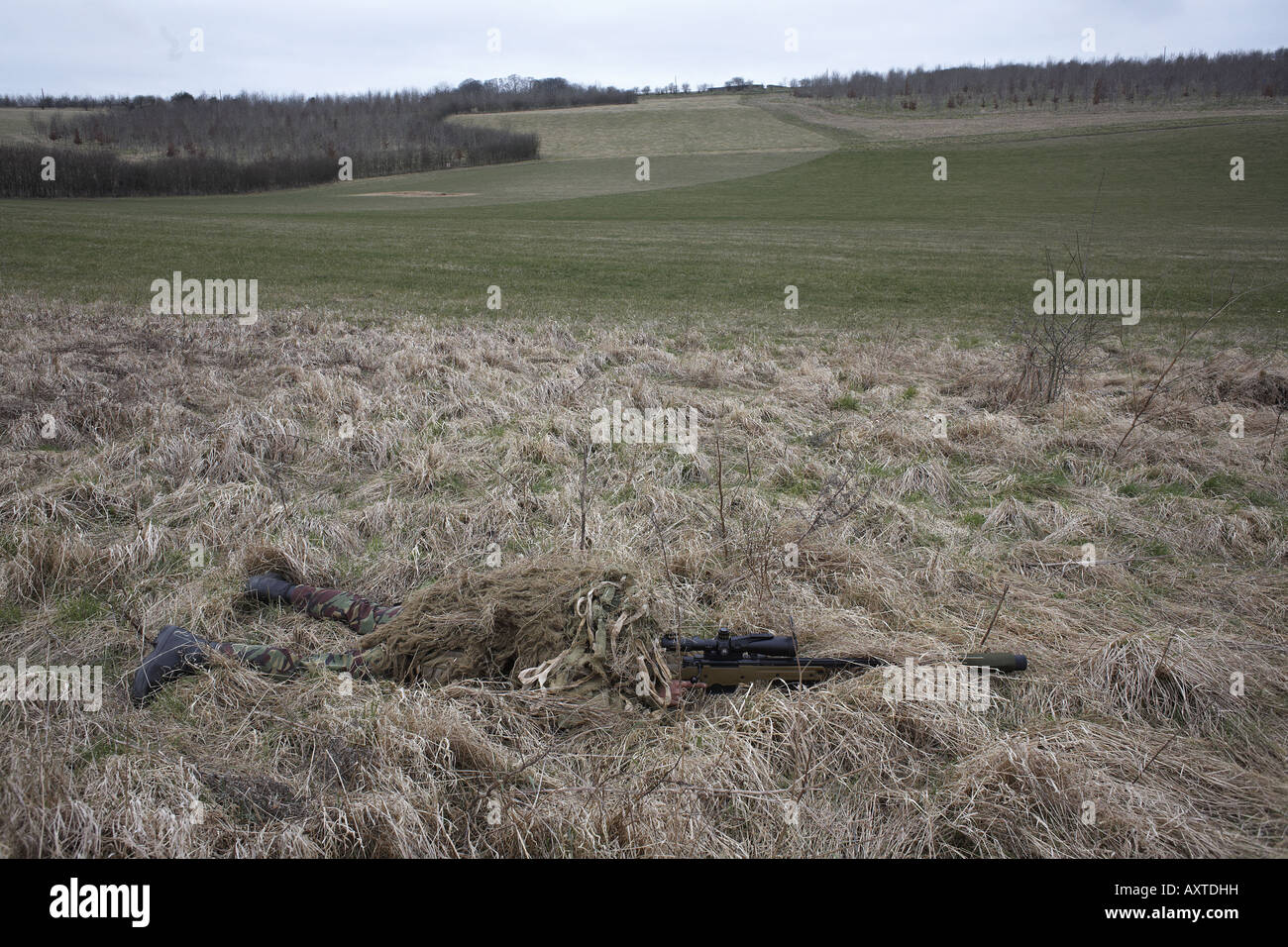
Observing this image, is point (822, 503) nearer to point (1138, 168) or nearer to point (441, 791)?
point (441, 791)

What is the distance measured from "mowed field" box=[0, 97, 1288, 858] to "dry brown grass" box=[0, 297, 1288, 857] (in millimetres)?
23

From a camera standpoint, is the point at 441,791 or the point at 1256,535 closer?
the point at 441,791

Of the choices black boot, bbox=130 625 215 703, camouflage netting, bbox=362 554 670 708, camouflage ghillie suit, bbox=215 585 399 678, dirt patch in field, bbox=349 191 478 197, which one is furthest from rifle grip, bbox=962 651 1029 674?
dirt patch in field, bbox=349 191 478 197

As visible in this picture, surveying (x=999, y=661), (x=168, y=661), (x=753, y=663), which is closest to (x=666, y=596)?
(x=753, y=663)

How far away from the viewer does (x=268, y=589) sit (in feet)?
14.7

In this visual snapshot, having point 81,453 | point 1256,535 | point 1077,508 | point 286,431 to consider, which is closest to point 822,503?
point 1077,508

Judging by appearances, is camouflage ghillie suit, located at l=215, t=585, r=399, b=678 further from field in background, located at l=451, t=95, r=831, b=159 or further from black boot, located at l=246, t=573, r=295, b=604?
field in background, located at l=451, t=95, r=831, b=159

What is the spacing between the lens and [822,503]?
5883 mm

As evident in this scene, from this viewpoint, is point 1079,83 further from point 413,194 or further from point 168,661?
point 168,661

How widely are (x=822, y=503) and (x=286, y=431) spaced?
475 cm

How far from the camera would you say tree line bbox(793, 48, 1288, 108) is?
259ft

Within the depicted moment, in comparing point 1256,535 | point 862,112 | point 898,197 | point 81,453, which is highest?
point 862,112

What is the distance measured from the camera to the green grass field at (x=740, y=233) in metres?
17.7

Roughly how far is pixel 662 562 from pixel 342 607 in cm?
192
